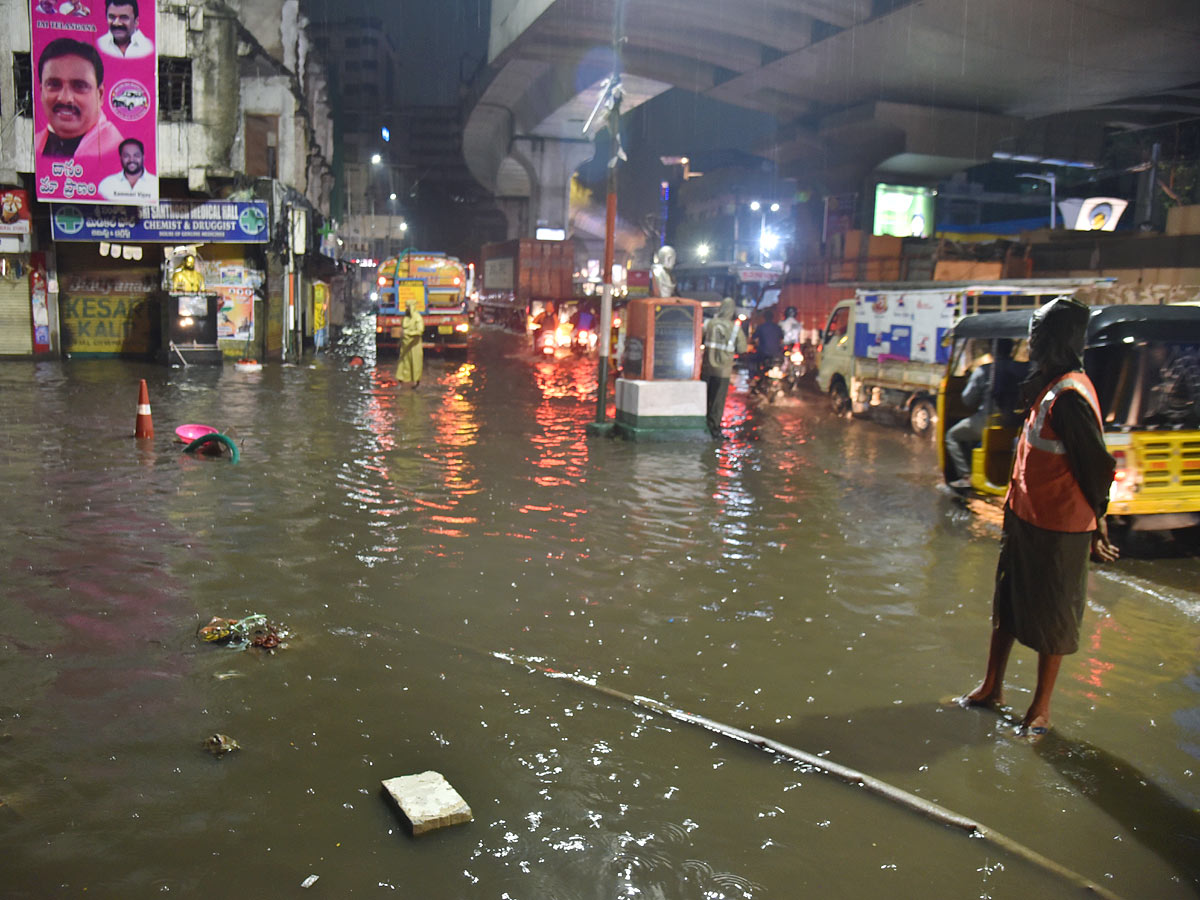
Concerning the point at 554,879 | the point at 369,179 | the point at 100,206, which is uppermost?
the point at 369,179

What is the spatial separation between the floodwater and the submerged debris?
4 centimetres

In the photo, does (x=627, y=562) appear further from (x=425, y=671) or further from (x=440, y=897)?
(x=440, y=897)

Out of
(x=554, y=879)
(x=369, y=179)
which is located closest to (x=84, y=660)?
(x=554, y=879)

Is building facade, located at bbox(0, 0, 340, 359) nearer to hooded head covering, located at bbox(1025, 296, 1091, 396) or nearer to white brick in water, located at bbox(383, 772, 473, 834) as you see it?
white brick in water, located at bbox(383, 772, 473, 834)

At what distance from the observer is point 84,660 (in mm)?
4961

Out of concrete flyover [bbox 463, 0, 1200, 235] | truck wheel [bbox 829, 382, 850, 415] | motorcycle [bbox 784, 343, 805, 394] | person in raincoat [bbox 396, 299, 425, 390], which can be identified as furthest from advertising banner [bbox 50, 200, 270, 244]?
truck wheel [bbox 829, 382, 850, 415]

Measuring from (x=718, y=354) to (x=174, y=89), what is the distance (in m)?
18.1

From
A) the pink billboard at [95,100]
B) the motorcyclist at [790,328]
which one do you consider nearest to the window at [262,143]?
the pink billboard at [95,100]

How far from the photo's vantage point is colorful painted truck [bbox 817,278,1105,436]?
14.2 metres

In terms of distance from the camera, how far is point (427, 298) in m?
27.6

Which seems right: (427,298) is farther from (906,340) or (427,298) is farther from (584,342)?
(906,340)

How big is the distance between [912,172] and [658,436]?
→ 2721 cm

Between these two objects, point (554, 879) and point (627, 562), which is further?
point (627, 562)

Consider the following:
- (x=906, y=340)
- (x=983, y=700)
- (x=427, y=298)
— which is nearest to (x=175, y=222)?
(x=427, y=298)
